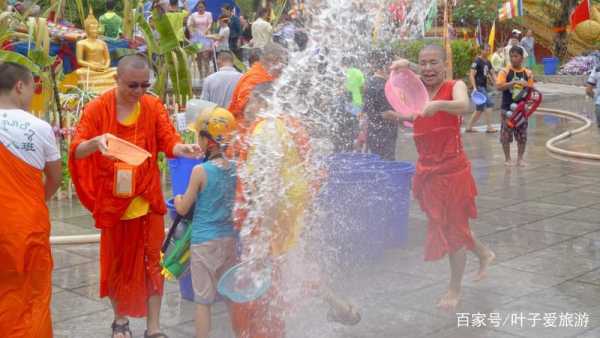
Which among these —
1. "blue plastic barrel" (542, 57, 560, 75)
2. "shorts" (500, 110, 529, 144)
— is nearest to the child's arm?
"shorts" (500, 110, 529, 144)

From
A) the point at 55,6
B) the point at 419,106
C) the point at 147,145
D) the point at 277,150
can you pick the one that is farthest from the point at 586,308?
the point at 55,6

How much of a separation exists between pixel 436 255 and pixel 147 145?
6.88 ft

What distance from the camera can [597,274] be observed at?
6.14 meters

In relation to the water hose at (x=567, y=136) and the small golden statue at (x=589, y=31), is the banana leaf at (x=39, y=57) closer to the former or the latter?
the water hose at (x=567, y=136)

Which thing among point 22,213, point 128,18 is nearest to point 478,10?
point 128,18

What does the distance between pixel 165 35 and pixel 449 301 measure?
5709 mm

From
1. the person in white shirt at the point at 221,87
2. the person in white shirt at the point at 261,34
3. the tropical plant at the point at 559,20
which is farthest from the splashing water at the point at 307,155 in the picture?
the tropical plant at the point at 559,20

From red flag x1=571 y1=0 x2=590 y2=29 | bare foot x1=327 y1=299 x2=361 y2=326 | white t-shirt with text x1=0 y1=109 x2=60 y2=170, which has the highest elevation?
red flag x1=571 y1=0 x2=590 y2=29

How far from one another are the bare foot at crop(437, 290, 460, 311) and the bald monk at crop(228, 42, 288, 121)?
5.89 ft

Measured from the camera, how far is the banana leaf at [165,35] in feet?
32.5

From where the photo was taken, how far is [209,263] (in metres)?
4.45

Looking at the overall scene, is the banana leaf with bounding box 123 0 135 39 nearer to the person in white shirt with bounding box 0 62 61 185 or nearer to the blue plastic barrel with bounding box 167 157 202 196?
the blue plastic barrel with bounding box 167 157 202 196

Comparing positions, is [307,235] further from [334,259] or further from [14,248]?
[14,248]

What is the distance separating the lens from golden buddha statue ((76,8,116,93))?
1132 cm
